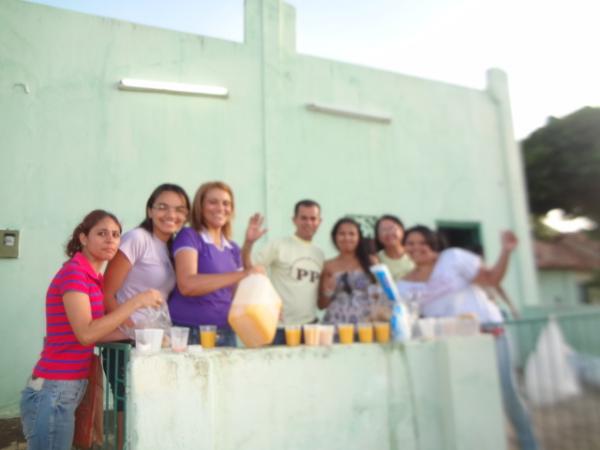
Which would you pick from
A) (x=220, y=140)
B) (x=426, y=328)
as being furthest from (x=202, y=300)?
(x=220, y=140)

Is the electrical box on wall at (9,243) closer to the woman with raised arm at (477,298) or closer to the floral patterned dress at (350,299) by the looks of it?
the floral patterned dress at (350,299)

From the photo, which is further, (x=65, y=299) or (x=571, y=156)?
(x=571, y=156)

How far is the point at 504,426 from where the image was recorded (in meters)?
2.21

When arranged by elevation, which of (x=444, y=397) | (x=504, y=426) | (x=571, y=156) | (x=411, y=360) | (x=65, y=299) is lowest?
(x=504, y=426)

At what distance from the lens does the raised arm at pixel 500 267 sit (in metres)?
2.35

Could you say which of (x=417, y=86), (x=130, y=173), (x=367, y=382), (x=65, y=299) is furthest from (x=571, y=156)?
(x=65, y=299)

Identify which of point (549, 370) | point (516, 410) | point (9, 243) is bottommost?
point (516, 410)

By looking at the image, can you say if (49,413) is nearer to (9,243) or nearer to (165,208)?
(165,208)

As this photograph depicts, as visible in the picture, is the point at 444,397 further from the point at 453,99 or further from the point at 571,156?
the point at 571,156

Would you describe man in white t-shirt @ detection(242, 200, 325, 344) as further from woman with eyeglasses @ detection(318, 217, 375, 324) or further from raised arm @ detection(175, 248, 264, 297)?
raised arm @ detection(175, 248, 264, 297)

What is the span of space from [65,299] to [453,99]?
21.3 ft

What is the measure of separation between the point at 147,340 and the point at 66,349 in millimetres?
350

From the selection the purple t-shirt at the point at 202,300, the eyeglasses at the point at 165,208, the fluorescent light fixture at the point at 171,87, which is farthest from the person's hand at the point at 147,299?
the fluorescent light fixture at the point at 171,87

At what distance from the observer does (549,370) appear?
2783 mm
